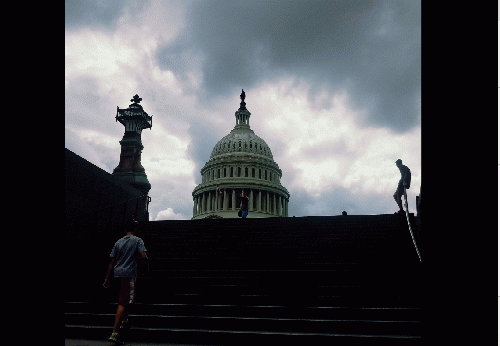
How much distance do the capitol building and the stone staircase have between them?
56.6 meters

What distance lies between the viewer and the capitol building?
70.5m

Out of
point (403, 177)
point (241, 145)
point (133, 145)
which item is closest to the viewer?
point (403, 177)

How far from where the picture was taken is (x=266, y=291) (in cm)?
715

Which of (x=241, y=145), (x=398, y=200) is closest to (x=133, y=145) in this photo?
(x=398, y=200)

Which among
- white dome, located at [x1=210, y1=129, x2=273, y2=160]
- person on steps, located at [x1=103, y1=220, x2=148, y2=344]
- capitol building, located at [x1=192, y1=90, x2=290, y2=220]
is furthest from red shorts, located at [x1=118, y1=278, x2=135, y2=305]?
white dome, located at [x1=210, y1=129, x2=273, y2=160]

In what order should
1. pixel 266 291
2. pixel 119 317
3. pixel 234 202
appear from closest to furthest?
pixel 119 317, pixel 266 291, pixel 234 202

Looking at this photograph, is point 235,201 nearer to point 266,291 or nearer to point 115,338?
point 266,291

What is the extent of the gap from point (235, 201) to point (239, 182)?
10.7 feet

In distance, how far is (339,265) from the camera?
8.34 metres

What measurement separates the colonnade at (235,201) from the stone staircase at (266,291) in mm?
58318
